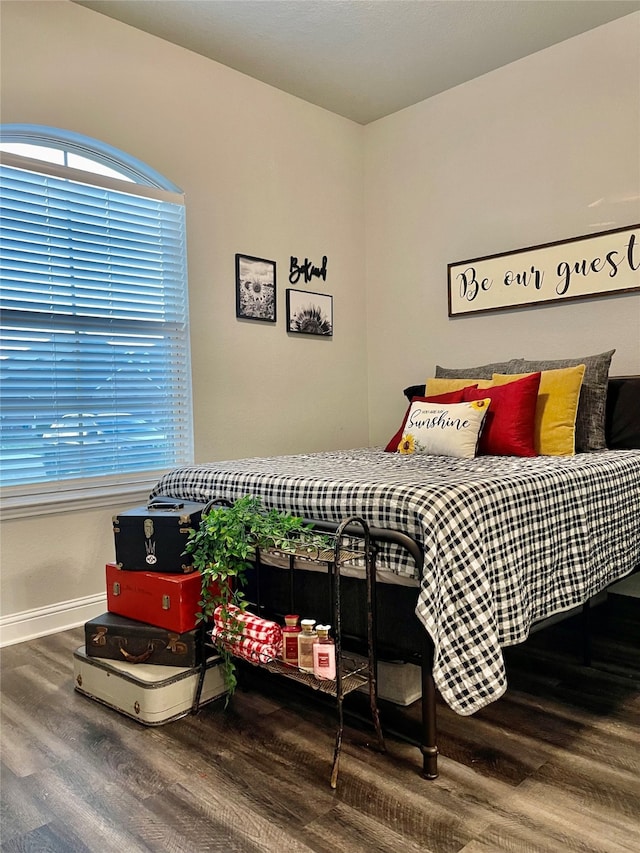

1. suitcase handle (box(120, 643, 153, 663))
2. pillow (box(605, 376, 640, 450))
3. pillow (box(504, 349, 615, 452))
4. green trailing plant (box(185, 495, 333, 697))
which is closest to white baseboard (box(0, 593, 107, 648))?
suitcase handle (box(120, 643, 153, 663))

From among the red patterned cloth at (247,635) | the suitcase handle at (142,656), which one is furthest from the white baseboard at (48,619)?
the red patterned cloth at (247,635)

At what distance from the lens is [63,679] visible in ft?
7.87

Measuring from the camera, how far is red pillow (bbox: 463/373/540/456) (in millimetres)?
2791

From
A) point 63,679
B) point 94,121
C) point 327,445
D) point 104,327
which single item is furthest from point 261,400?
point 63,679

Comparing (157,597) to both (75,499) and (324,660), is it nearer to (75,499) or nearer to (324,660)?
(324,660)

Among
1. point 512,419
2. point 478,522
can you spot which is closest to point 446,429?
point 512,419

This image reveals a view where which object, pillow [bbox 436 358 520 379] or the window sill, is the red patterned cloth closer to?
the window sill

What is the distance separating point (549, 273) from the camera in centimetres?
351

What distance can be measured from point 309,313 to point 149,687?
264 cm

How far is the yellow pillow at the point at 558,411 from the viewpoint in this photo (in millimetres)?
2834

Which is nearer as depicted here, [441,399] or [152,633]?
[152,633]

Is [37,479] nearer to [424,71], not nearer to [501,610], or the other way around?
[501,610]

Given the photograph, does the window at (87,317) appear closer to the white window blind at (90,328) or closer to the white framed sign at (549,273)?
the white window blind at (90,328)

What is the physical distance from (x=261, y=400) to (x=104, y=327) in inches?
40.9
